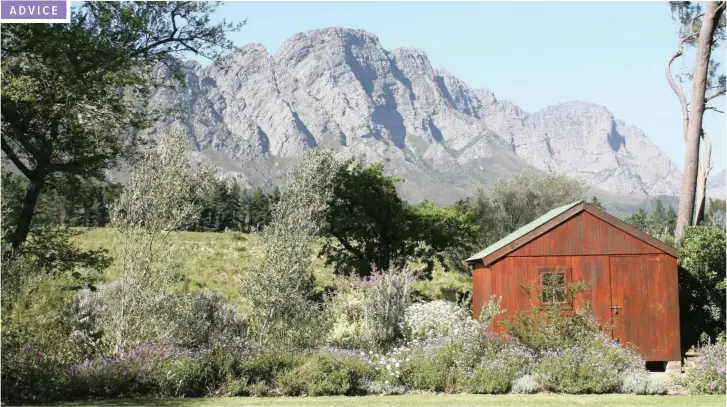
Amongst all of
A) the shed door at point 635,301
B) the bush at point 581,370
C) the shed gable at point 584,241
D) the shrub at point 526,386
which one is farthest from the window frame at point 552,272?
the shrub at point 526,386

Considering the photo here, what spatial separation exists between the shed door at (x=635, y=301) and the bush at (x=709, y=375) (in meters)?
4.22

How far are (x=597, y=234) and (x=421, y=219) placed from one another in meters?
14.6

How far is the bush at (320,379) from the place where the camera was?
12711 millimetres

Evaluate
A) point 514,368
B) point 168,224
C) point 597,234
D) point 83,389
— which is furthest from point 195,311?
point 597,234

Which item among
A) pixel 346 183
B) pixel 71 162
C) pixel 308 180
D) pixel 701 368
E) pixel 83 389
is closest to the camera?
pixel 83 389

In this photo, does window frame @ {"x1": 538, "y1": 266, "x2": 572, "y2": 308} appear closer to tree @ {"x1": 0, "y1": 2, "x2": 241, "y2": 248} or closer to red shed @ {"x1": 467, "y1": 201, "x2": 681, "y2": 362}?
→ red shed @ {"x1": 467, "y1": 201, "x2": 681, "y2": 362}

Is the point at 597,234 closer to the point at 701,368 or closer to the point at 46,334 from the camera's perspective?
the point at 701,368

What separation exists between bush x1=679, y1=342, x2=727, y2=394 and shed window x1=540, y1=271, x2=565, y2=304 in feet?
14.5

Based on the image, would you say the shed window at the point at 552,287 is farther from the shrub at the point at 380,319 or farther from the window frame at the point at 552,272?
the shrub at the point at 380,319

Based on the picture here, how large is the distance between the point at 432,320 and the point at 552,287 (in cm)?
325

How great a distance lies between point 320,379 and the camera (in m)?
12.8

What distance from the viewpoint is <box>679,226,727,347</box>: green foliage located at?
20453 millimetres

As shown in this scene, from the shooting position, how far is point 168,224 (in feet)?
46.2

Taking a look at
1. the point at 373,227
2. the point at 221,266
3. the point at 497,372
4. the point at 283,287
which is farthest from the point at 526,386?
the point at 221,266
